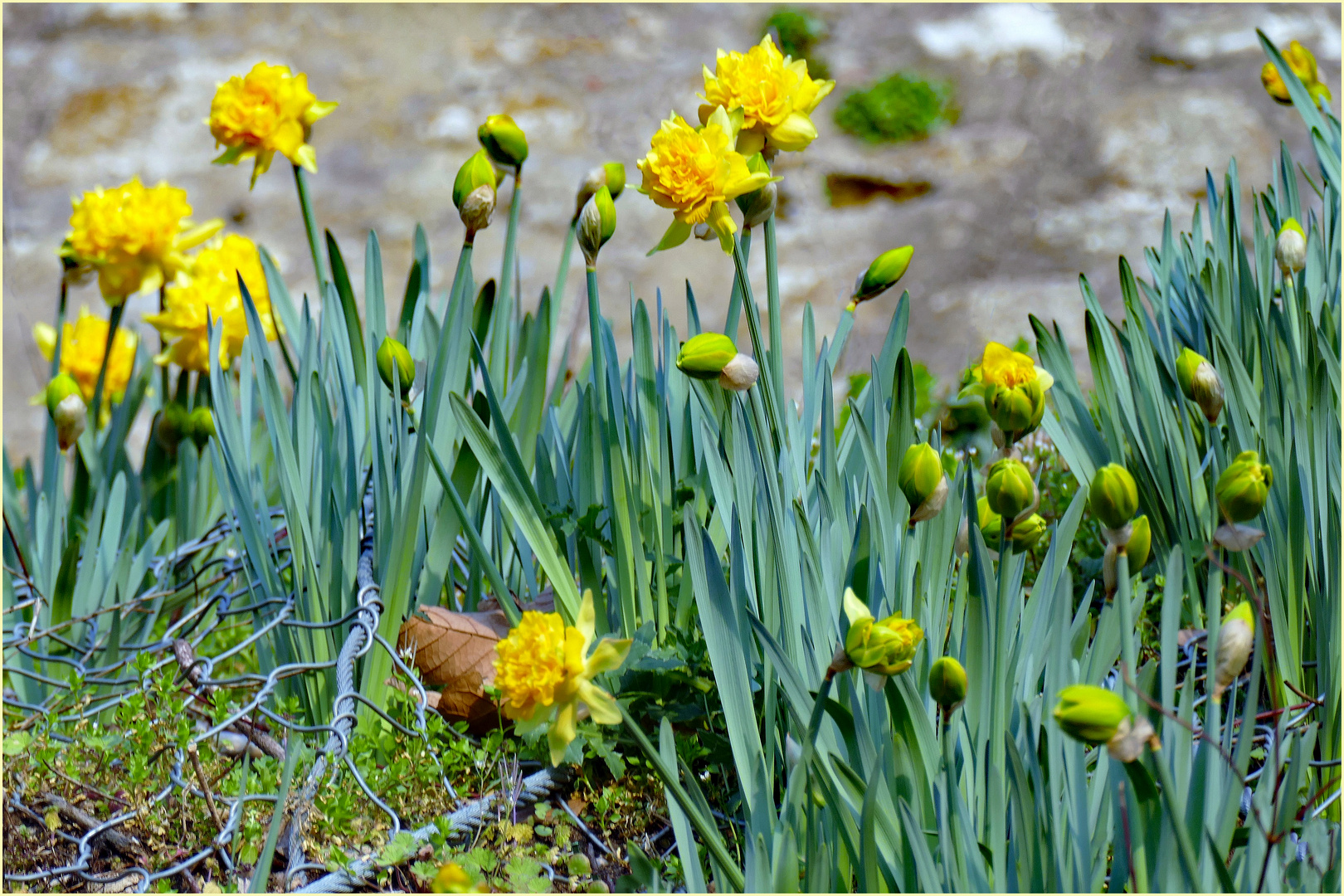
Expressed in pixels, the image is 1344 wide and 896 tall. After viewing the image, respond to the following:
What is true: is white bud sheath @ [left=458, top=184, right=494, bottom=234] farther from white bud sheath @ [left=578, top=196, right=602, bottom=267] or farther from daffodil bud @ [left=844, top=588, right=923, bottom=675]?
daffodil bud @ [left=844, top=588, right=923, bottom=675]

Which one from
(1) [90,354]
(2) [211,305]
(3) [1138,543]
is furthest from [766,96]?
(1) [90,354]

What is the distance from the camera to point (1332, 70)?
304 cm

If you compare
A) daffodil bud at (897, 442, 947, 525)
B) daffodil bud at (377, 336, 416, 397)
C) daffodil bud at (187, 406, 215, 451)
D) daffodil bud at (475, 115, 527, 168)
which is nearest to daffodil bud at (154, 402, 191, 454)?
daffodil bud at (187, 406, 215, 451)

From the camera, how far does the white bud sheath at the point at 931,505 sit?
74cm

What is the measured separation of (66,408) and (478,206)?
83 cm

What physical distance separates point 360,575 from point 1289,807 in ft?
3.23

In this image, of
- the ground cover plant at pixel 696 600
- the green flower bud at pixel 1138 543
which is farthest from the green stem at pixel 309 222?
the green flower bud at pixel 1138 543

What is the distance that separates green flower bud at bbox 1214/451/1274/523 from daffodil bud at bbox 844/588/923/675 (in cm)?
25

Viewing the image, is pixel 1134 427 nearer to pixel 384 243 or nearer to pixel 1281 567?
pixel 1281 567

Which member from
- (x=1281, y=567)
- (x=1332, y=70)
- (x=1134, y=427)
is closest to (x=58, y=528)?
(x=1134, y=427)

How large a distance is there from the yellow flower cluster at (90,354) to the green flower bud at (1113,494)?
1.75 meters

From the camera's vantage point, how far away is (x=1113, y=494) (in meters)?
0.64

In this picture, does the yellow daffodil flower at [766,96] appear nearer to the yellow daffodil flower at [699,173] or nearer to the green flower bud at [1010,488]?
the yellow daffodil flower at [699,173]

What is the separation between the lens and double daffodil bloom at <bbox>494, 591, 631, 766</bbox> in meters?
0.64
